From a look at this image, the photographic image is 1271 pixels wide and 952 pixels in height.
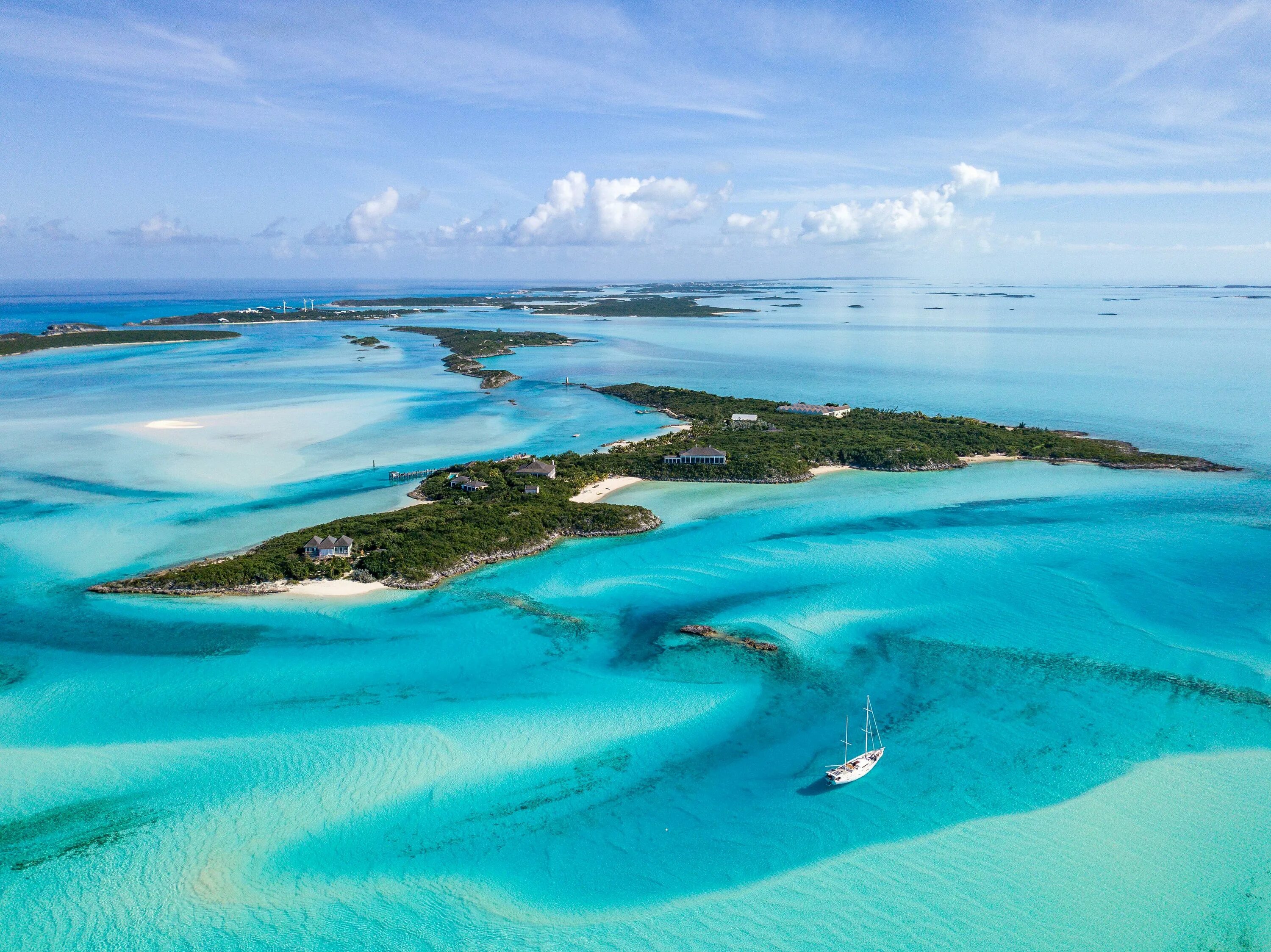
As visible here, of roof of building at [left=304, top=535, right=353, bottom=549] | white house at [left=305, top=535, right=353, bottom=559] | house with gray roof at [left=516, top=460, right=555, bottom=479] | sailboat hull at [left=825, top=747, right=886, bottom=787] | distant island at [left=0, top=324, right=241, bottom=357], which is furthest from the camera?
distant island at [left=0, top=324, right=241, bottom=357]

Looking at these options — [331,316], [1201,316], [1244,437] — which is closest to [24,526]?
[1244,437]

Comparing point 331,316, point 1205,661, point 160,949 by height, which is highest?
point 331,316

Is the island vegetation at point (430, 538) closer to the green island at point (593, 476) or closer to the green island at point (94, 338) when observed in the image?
the green island at point (593, 476)

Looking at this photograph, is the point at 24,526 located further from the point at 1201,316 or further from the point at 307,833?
the point at 1201,316

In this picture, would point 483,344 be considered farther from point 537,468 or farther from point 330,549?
point 330,549

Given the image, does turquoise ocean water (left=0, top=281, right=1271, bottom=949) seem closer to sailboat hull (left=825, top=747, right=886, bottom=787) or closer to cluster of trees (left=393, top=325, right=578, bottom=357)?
sailboat hull (left=825, top=747, right=886, bottom=787)

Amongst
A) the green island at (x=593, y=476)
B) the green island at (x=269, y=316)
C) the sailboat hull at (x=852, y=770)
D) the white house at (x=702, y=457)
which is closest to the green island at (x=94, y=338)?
the green island at (x=269, y=316)

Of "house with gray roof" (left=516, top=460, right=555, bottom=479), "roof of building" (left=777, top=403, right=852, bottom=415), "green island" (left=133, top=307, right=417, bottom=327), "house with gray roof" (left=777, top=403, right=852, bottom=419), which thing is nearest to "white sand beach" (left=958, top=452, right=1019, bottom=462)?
"house with gray roof" (left=777, top=403, right=852, bottom=419)
